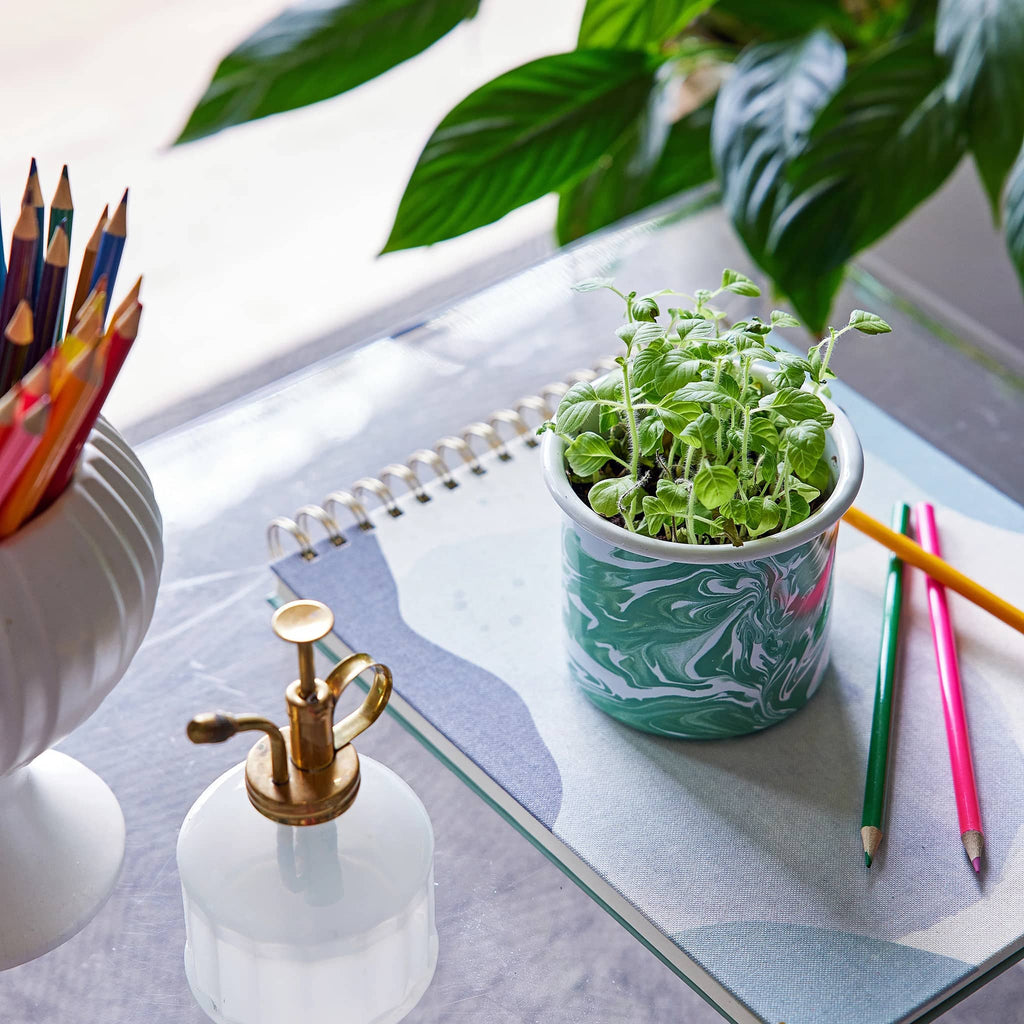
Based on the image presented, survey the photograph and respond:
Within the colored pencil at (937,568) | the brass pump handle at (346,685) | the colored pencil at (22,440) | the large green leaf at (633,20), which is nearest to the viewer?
the colored pencil at (22,440)

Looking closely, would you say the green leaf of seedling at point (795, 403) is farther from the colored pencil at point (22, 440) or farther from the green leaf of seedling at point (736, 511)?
the colored pencil at point (22, 440)

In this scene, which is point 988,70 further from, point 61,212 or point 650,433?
point 61,212

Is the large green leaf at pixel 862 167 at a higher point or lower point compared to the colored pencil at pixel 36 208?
lower

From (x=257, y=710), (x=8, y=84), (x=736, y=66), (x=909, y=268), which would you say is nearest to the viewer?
(x=257, y=710)

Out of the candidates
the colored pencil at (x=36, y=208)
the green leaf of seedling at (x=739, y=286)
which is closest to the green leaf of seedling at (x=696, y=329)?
the green leaf of seedling at (x=739, y=286)

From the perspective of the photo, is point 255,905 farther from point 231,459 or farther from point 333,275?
point 333,275

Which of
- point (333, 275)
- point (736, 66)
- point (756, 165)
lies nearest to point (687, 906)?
point (756, 165)

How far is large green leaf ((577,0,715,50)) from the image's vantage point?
93 centimetres

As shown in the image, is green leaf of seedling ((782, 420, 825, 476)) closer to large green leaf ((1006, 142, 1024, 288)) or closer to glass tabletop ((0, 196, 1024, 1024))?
glass tabletop ((0, 196, 1024, 1024))

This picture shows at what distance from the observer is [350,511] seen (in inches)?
28.6

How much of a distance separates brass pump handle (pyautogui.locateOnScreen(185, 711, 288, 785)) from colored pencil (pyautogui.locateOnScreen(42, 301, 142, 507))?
90mm

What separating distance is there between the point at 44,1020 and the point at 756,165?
64 cm

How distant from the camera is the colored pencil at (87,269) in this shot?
45cm

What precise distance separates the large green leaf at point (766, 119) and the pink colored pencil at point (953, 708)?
240 millimetres
